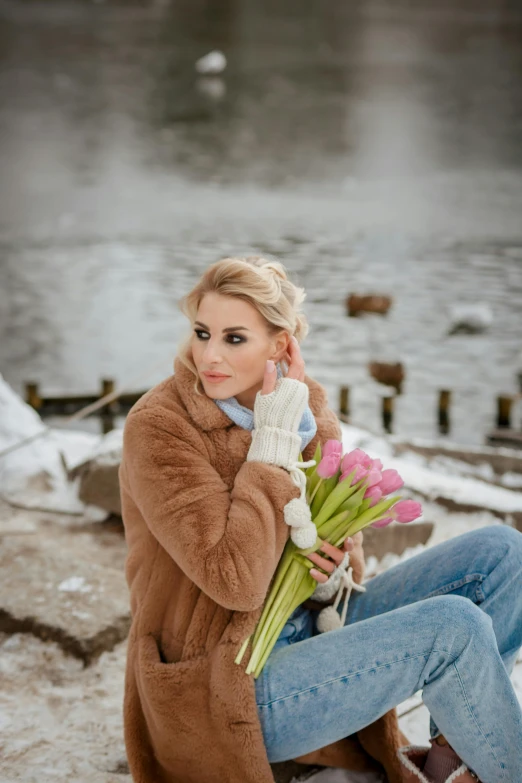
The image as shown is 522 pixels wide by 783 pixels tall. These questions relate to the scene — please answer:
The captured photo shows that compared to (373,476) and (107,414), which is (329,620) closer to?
(373,476)

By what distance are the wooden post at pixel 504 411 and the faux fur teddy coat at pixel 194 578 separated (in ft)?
20.4

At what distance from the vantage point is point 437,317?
907 cm

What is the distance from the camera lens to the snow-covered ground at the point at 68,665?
156 centimetres

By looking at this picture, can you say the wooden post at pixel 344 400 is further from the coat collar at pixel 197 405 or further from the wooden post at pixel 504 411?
the coat collar at pixel 197 405

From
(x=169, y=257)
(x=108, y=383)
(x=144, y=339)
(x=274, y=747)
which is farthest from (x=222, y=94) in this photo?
(x=274, y=747)

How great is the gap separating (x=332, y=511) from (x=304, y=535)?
8 cm

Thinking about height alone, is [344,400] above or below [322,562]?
below

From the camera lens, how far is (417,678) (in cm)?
123

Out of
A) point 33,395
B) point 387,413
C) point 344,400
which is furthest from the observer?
point 387,413

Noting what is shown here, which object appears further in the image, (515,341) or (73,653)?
(515,341)

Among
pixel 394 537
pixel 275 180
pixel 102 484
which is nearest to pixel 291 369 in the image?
pixel 394 537

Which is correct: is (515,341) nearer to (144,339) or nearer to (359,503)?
(144,339)

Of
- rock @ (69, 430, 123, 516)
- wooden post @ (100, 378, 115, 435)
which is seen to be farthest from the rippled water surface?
rock @ (69, 430, 123, 516)

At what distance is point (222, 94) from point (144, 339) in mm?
2964
